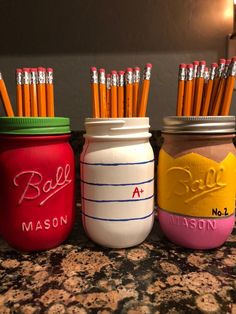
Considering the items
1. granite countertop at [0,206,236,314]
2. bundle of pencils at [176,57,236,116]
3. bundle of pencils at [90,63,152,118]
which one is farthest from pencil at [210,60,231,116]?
granite countertop at [0,206,236,314]

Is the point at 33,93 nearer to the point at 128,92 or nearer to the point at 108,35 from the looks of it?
the point at 128,92

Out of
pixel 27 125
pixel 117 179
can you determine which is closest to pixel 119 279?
pixel 117 179

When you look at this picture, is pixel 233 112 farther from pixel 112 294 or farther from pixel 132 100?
pixel 112 294

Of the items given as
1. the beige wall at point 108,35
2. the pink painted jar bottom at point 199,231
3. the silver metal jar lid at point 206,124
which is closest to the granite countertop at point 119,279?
the pink painted jar bottom at point 199,231

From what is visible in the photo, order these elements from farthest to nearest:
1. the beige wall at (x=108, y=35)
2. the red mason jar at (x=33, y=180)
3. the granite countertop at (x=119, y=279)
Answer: the beige wall at (x=108, y=35)
the red mason jar at (x=33, y=180)
the granite countertop at (x=119, y=279)

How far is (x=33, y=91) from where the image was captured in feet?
1.72

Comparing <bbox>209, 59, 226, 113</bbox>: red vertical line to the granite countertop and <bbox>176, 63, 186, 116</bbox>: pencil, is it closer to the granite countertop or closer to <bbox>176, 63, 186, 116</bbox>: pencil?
<bbox>176, 63, 186, 116</bbox>: pencil

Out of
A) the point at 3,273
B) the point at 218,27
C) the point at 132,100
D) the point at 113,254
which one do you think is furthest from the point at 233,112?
the point at 3,273

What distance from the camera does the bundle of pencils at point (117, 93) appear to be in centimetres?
53

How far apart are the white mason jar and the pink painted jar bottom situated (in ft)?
0.18

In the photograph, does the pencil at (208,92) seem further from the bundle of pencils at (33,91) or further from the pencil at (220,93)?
the bundle of pencils at (33,91)

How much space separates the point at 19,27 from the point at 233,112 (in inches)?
22.4

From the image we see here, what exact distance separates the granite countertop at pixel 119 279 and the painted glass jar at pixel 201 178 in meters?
0.04

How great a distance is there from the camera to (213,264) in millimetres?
483
